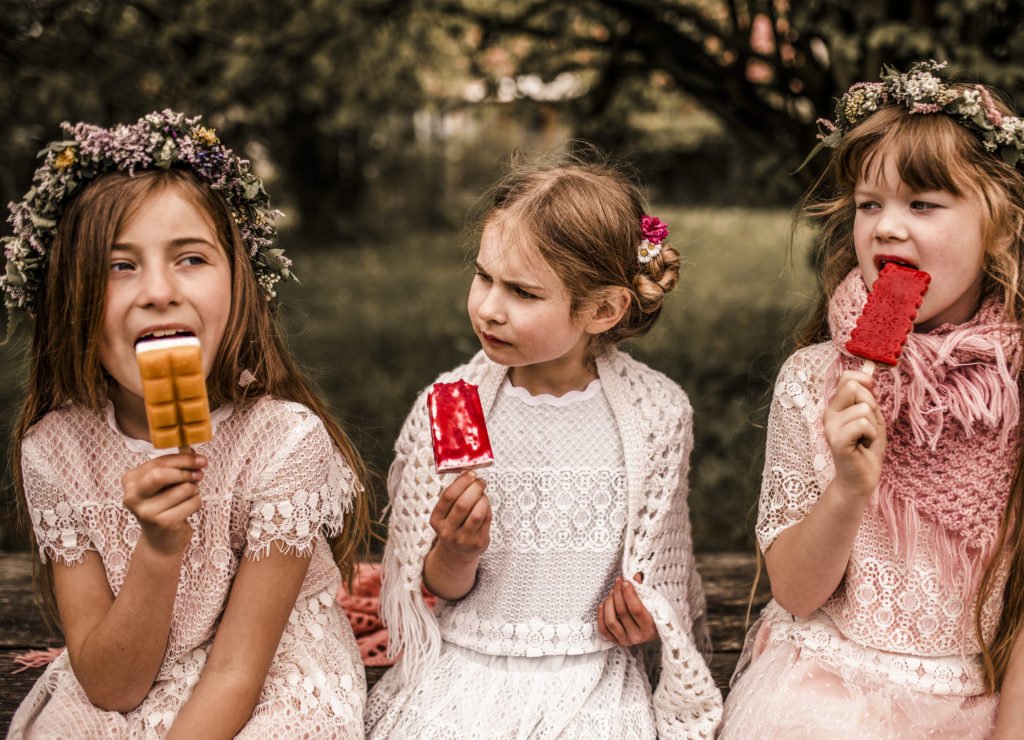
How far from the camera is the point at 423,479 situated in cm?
276

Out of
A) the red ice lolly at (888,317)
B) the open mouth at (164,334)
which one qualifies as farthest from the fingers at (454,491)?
the red ice lolly at (888,317)

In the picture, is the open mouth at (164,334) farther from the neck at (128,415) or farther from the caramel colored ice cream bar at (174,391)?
the neck at (128,415)

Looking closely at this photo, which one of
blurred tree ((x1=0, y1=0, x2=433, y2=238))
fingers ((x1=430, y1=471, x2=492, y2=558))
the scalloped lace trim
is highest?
blurred tree ((x1=0, y1=0, x2=433, y2=238))

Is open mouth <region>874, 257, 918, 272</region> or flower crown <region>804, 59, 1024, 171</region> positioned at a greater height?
flower crown <region>804, 59, 1024, 171</region>

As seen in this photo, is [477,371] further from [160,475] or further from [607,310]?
[160,475]

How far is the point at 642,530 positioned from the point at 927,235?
3.28 feet

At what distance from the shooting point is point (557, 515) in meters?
2.74

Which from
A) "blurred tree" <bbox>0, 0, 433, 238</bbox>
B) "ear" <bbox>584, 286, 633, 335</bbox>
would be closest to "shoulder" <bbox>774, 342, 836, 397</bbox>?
"ear" <bbox>584, 286, 633, 335</bbox>

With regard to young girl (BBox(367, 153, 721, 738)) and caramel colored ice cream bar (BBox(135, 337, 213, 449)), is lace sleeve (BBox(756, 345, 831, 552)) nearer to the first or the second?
young girl (BBox(367, 153, 721, 738))

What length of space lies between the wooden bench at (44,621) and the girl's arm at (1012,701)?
800mm

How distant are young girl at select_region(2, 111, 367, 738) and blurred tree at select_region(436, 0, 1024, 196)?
284 cm

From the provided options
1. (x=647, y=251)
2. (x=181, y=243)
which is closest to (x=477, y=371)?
(x=647, y=251)

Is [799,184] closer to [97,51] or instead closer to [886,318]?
[886,318]

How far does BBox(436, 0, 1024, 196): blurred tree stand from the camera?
168 inches
